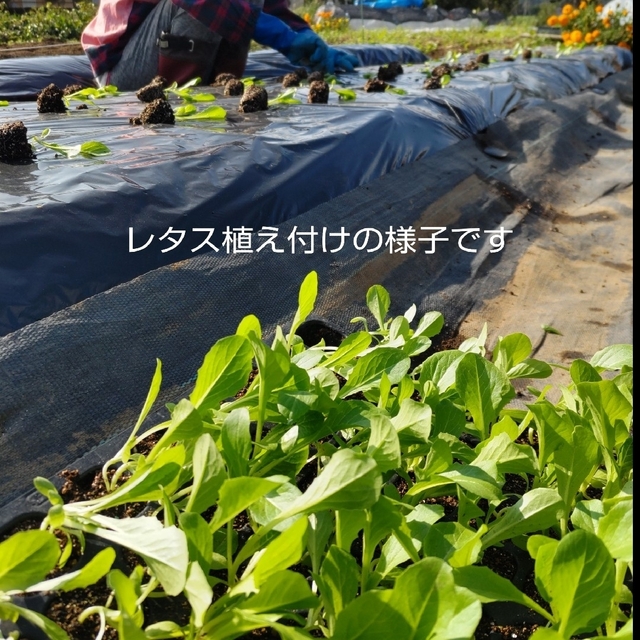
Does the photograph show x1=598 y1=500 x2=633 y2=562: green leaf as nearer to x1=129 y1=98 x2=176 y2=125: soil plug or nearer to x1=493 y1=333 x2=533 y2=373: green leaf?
x1=493 y1=333 x2=533 y2=373: green leaf

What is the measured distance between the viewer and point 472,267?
1820mm

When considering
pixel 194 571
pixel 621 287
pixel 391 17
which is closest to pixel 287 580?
pixel 194 571

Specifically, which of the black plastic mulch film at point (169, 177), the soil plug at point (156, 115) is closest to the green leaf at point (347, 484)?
the black plastic mulch film at point (169, 177)

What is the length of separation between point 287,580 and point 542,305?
1.48 m

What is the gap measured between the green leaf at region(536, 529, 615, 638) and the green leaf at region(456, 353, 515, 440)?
26cm

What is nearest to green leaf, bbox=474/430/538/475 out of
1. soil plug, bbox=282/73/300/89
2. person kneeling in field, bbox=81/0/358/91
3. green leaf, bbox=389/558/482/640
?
green leaf, bbox=389/558/482/640

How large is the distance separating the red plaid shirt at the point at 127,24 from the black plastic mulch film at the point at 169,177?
2.54ft

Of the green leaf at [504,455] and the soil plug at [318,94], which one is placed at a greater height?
the soil plug at [318,94]

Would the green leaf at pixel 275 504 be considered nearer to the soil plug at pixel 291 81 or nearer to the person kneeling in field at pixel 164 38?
the soil plug at pixel 291 81

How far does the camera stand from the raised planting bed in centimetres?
44

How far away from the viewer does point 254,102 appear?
6.96 ft

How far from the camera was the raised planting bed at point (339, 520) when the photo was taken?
440 millimetres

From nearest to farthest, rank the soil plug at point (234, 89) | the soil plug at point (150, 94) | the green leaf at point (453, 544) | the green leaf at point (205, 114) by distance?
the green leaf at point (453, 544), the green leaf at point (205, 114), the soil plug at point (150, 94), the soil plug at point (234, 89)

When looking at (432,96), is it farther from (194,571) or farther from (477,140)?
(194,571)
